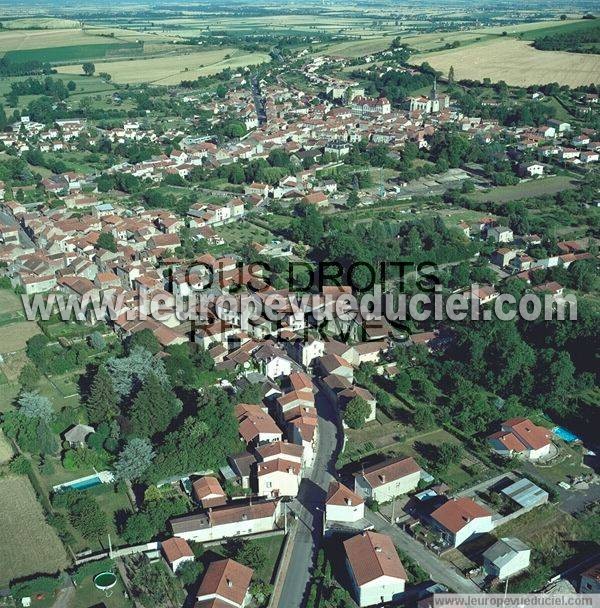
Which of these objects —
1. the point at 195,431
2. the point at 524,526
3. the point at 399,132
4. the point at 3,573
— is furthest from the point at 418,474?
the point at 399,132

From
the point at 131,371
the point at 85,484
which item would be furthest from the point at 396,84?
the point at 85,484

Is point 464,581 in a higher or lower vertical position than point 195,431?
lower

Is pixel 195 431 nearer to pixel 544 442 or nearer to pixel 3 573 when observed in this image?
Result: pixel 3 573

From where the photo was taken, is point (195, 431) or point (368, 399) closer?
point (195, 431)

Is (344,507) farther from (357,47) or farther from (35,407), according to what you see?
(357,47)

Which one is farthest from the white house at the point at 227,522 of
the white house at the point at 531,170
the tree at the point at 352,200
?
the white house at the point at 531,170

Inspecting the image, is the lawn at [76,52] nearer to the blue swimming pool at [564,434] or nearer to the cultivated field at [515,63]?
the cultivated field at [515,63]
